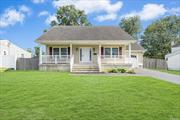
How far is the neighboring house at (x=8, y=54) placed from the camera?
27.0 meters

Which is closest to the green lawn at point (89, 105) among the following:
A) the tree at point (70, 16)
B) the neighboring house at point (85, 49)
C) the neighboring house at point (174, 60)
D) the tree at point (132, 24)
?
the neighboring house at point (85, 49)

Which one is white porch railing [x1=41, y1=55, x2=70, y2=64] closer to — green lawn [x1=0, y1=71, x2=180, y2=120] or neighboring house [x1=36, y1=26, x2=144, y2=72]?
neighboring house [x1=36, y1=26, x2=144, y2=72]

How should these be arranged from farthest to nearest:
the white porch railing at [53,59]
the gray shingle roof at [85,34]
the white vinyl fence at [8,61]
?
the white vinyl fence at [8,61] → the gray shingle roof at [85,34] → the white porch railing at [53,59]

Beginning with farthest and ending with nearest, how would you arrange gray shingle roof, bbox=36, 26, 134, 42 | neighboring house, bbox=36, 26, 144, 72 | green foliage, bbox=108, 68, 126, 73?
gray shingle roof, bbox=36, 26, 134, 42 < neighboring house, bbox=36, 26, 144, 72 < green foliage, bbox=108, 68, 126, 73

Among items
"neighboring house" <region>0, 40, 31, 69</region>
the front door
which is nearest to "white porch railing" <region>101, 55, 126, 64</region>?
the front door

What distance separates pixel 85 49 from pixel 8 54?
12.3 meters

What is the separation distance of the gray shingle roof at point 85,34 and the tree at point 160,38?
21.7 m

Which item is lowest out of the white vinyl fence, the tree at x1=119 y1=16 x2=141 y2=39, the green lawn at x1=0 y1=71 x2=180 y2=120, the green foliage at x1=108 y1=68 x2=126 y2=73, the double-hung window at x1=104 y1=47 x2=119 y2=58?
the green lawn at x1=0 y1=71 x2=180 y2=120

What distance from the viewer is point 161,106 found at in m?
7.23

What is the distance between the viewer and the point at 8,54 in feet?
106

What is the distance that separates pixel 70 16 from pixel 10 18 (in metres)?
11.2

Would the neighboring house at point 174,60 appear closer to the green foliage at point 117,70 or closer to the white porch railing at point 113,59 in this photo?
→ the white porch railing at point 113,59

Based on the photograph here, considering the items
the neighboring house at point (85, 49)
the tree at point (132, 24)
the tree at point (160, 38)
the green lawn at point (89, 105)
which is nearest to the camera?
the green lawn at point (89, 105)

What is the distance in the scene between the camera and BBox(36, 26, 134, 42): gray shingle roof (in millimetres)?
24297
